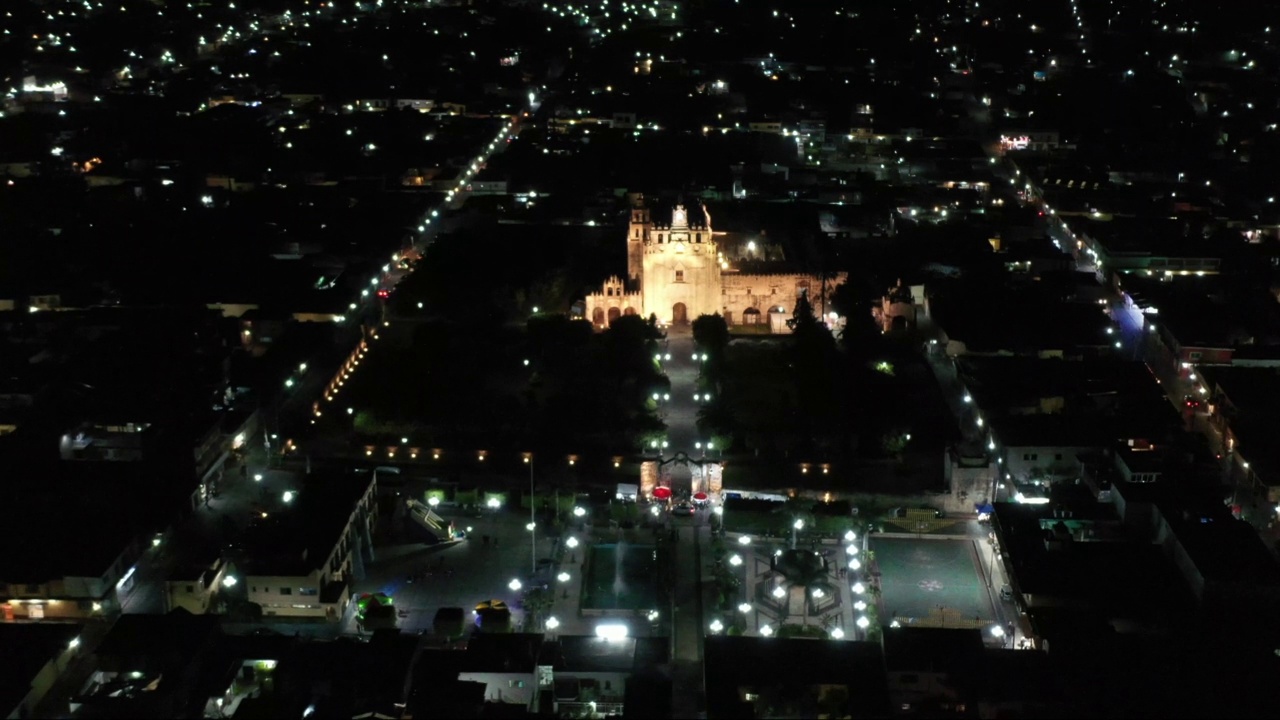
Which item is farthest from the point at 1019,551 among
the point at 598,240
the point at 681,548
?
the point at 598,240

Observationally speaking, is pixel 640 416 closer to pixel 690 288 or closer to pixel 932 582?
pixel 690 288

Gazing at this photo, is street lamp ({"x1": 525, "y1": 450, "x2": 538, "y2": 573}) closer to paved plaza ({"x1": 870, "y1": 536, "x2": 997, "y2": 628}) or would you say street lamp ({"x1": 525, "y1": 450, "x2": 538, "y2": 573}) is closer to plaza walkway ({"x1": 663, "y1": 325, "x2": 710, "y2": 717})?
plaza walkway ({"x1": 663, "y1": 325, "x2": 710, "y2": 717})

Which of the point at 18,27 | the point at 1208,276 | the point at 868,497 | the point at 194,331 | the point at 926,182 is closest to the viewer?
the point at 868,497

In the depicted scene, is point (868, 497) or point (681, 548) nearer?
point (681, 548)

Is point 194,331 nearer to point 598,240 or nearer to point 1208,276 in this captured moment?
point 598,240

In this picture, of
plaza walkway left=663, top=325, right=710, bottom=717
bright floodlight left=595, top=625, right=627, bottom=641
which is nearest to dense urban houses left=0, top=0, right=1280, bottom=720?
plaza walkway left=663, top=325, right=710, bottom=717

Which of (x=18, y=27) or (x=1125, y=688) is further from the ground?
(x=18, y=27)
